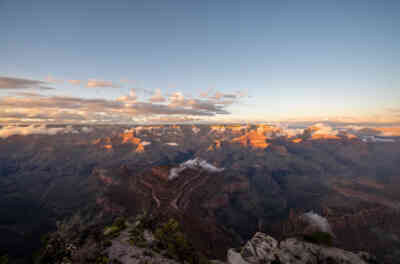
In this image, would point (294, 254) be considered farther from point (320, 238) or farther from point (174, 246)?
point (174, 246)

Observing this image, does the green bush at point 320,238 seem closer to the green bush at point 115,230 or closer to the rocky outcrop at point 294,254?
the rocky outcrop at point 294,254

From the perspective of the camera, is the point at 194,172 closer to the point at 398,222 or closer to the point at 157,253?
the point at 157,253

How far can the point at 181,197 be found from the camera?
120250 mm

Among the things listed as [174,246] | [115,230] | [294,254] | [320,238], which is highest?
[115,230]

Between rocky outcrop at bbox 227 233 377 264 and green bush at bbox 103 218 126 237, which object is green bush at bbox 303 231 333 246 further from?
green bush at bbox 103 218 126 237

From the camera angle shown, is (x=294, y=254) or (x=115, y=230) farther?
(x=115, y=230)

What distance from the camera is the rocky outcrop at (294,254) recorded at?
2159 centimetres

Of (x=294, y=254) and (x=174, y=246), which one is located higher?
(x=174, y=246)

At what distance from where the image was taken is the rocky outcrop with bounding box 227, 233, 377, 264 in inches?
850

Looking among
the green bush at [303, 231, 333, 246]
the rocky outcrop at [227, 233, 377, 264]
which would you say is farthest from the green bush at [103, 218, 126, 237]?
the green bush at [303, 231, 333, 246]

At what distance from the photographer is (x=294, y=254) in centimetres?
2333

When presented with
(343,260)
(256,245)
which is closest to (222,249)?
(256,245)

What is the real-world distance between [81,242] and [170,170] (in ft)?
416

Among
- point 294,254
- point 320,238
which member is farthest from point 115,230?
point 320,238
